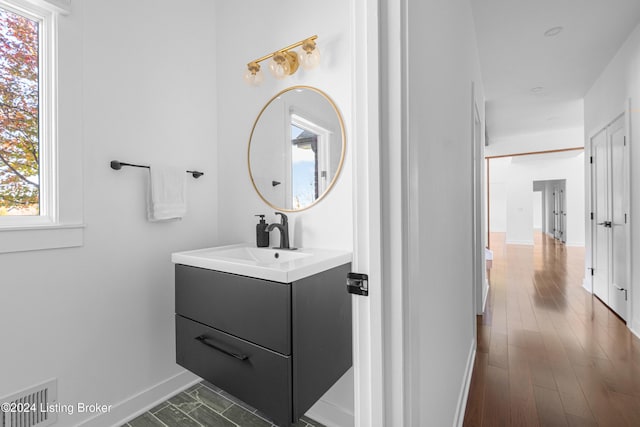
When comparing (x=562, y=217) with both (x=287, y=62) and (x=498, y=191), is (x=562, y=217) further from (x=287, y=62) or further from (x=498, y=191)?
(x=287, y=62)

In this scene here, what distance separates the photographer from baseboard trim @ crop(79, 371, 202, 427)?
5.30 ft

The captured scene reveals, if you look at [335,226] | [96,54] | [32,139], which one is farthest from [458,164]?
[32,139]

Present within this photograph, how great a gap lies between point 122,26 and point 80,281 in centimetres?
138

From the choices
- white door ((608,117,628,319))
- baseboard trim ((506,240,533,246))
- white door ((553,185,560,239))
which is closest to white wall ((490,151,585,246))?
baseboard trim ((506,240,533,246))

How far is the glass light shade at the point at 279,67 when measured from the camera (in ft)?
5.63

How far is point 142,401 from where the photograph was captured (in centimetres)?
176

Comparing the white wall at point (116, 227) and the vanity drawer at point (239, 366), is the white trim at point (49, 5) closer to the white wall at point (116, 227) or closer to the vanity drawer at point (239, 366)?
the white wall at point (116, 227)

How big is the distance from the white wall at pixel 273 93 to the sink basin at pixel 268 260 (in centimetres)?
13

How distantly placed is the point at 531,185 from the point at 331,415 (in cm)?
979

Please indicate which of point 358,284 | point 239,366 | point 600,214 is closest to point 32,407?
point 239,366

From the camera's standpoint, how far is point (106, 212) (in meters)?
1.65

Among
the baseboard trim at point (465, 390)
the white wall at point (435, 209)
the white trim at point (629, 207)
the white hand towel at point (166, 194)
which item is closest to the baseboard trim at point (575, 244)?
the white trim at point (629, 207)

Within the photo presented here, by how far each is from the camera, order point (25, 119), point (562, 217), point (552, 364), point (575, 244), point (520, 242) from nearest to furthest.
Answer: point (25, 119) → point (552, 364) → point (575, 244) → point (520, 242) → point (562, 217)

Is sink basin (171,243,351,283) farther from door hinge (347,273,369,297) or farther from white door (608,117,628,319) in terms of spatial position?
white door (608,117,628,319)
